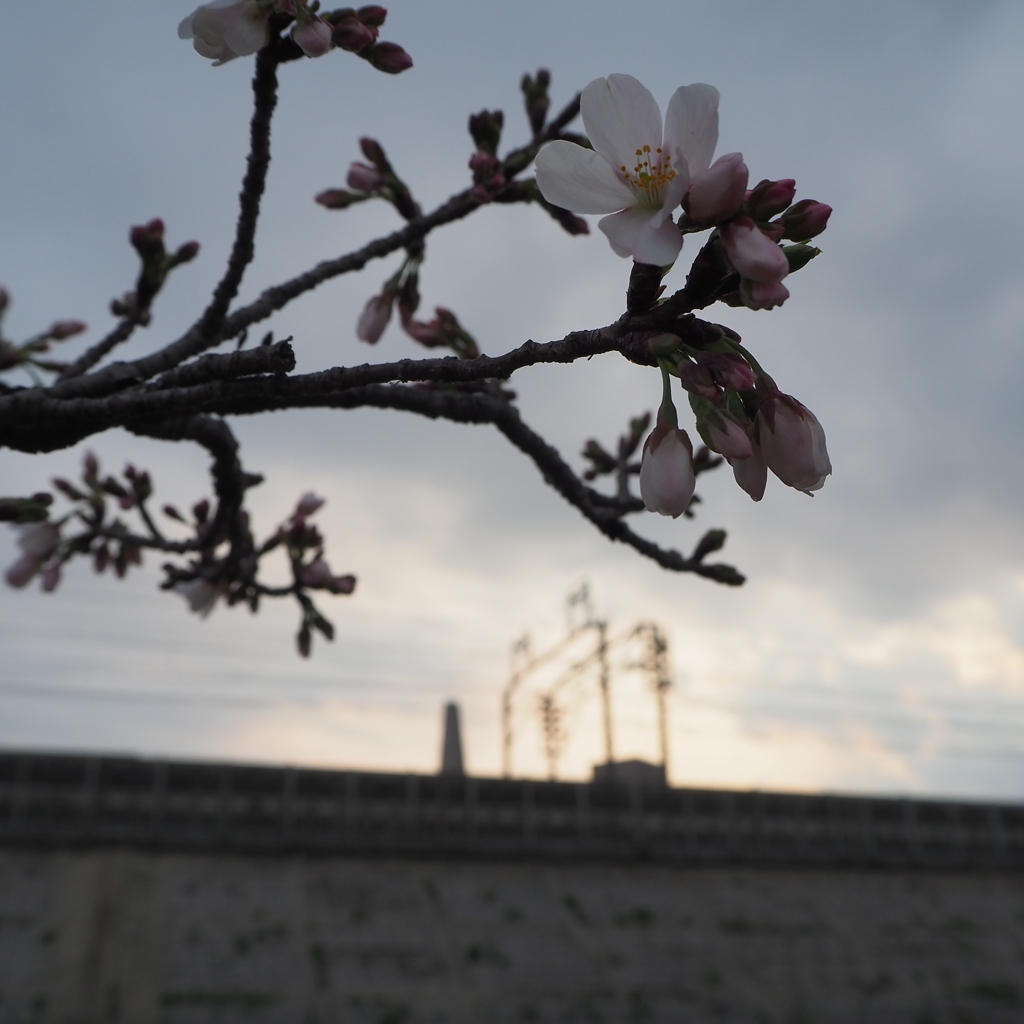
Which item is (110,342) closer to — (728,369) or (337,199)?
(337,199)

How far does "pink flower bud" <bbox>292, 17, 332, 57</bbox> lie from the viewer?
1.68 meters

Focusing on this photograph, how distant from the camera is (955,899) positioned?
806 inches

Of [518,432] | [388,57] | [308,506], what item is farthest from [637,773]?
[388,57]

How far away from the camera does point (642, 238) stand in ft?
3.87

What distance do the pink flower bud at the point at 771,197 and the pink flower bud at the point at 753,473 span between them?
1.00 feet

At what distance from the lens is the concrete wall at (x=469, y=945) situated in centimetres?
1349

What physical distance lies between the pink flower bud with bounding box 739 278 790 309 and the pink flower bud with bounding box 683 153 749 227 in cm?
10

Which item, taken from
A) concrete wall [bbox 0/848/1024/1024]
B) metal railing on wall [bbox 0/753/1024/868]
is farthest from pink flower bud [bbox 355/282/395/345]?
metal railing on wall [bbox 0/753/1024/868]

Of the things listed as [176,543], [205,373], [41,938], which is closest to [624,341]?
[205,373]

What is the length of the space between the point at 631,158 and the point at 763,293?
0.31 meters

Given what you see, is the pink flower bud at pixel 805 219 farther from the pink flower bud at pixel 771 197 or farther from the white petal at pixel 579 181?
the white petal at pixel 579 181

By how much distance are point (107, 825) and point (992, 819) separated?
19976 millimetres

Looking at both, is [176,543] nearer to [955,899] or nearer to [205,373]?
[205,373]

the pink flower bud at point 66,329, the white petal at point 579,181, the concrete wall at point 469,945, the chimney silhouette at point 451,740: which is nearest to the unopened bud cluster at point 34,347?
the pink flower bud at point 66,329
